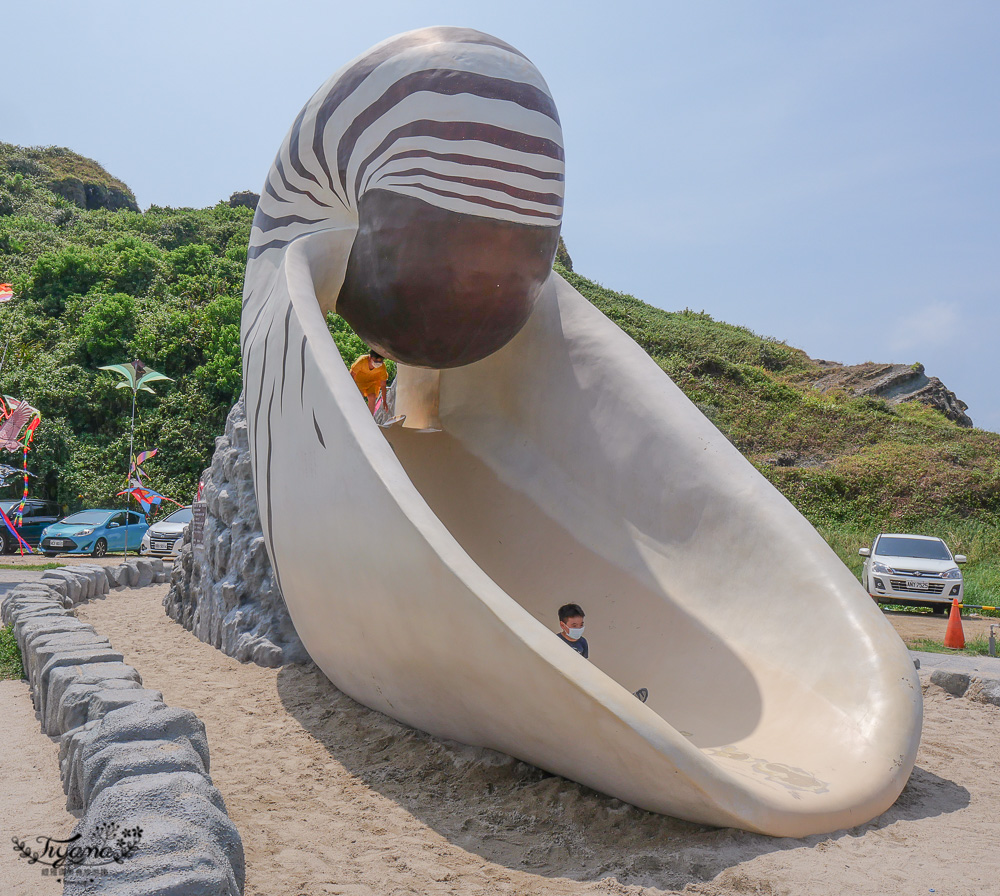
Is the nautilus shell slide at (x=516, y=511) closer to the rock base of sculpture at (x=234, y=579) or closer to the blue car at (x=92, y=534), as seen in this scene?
the rock base of sculpture at (x=234, y=579)

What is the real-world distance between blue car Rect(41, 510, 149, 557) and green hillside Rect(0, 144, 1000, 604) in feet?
9.67

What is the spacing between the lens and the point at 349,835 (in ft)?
11.0

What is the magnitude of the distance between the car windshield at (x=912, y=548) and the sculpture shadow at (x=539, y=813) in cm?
847

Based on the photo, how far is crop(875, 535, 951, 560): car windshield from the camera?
1195cm

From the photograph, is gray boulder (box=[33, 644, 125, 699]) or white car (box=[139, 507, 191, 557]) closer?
gray boulder (box=[33, 644, 125, 699])

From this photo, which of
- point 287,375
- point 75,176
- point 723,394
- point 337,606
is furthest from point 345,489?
point 75,176

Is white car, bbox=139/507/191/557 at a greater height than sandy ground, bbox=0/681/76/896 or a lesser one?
lesser

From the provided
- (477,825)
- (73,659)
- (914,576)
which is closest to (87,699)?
(73,659)

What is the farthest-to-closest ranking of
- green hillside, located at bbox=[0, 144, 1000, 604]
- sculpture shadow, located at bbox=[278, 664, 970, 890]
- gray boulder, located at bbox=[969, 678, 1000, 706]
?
green hillside, located at bbox=[0, 144, 1000, 604] < gray boulder, located at bbox=[969, 678, 1000, 706] < sculpture shadow, located at bbox=[278, 664, 970, 890]

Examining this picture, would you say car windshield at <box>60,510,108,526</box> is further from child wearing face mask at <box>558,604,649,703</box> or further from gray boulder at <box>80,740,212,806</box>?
gray boulder at <box>80,740,212,806</box>

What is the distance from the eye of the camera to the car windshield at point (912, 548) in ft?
39.2

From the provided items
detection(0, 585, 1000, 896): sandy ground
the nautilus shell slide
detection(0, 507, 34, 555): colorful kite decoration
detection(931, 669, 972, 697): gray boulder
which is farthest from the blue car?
detection(931, 669, 972, 697): gray boulder

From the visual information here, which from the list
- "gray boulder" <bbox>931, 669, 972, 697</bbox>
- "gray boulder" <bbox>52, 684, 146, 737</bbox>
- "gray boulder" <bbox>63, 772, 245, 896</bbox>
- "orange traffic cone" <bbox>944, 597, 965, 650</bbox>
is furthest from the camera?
"orange traffic cone" <bbox>944, 597, 965, 650</bbox>

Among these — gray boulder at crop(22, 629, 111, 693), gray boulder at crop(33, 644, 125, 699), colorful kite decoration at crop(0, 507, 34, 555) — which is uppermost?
gray boulder at crop(33, 644, 125, 699)
